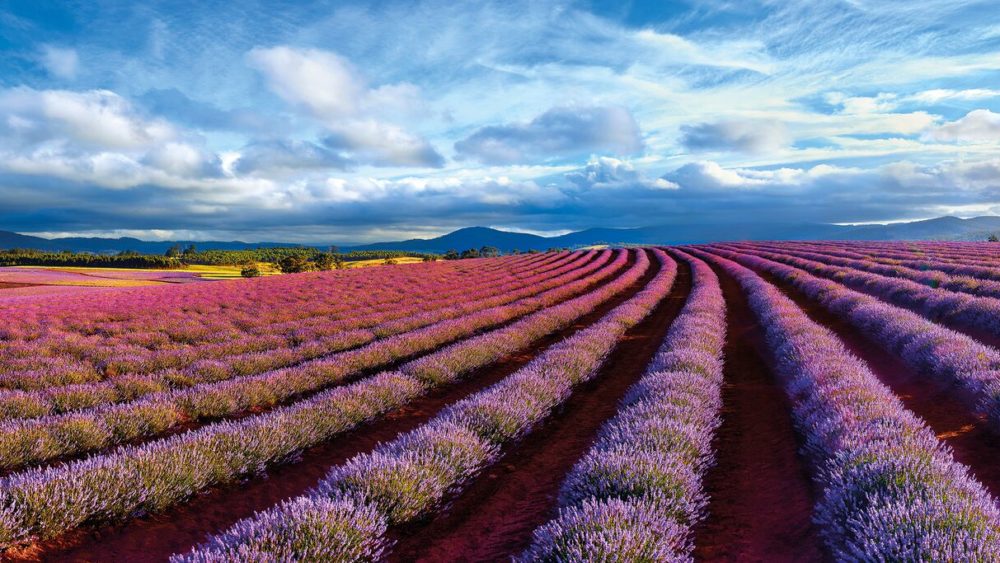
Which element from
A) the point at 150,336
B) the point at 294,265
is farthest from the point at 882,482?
the point at 294,265

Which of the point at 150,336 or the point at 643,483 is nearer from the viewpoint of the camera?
the point at 643,483

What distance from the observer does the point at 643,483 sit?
148 inches

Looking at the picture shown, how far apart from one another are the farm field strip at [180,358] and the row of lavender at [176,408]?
1313 mm

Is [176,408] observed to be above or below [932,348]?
below

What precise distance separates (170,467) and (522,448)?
137 inches

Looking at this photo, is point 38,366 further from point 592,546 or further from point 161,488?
point 592,546

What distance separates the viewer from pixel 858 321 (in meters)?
11.1

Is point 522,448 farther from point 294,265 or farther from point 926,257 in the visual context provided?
point 294,265

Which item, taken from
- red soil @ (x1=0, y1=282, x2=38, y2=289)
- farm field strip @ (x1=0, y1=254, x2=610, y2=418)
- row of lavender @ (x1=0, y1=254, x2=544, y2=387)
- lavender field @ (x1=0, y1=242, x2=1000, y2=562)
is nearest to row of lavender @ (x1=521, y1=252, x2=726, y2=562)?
lavender field @ (x1=0, y1=242, x2=1000, y2=562)

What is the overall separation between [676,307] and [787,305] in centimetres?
396

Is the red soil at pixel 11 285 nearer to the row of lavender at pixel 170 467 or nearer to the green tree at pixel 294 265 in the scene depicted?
the green tree at pixel 294 265

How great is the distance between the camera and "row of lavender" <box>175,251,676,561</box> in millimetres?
3184

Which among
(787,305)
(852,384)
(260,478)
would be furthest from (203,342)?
(787,305)

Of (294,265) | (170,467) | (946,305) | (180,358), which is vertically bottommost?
(180,358)
